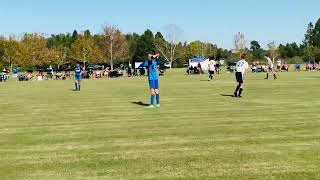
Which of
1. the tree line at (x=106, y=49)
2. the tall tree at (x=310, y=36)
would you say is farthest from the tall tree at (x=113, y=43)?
the tall tree at (x=310, y=36)

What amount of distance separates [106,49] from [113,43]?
2060mm

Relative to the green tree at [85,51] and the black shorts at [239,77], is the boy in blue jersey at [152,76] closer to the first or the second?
the black shorts at [239,77]

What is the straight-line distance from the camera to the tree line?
322ft

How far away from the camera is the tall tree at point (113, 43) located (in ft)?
365

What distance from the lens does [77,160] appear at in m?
9.57

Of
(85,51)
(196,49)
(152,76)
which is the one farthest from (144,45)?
(152,76)

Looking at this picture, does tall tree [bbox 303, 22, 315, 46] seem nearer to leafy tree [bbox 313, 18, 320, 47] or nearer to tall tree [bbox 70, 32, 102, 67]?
leafy tree [bbox 313, 18, 320, 47]

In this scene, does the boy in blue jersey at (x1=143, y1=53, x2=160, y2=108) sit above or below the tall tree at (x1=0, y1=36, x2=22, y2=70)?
below

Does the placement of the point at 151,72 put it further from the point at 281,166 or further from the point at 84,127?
the point at 281,166

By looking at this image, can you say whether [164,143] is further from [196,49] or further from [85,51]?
[196,49]

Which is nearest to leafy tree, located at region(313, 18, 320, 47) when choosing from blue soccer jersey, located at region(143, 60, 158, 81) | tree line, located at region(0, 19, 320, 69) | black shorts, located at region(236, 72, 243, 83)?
tree line, located at region(0, 19, 320, 69)

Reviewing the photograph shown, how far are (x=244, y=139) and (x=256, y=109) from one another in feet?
20.8

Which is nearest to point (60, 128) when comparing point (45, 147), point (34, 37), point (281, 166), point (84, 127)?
point (84, 127)

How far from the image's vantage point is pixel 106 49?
369ft
